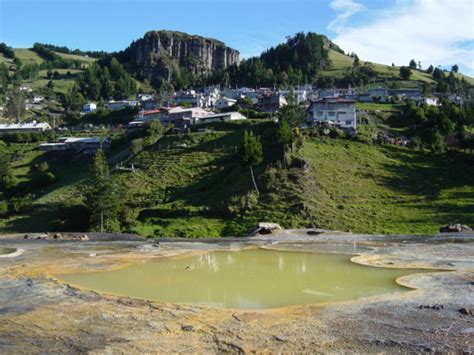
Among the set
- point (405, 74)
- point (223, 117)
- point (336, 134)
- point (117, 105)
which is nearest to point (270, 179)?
point (336, 134)

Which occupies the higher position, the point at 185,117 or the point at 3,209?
the point at 185,117

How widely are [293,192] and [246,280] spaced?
37012 millimetres

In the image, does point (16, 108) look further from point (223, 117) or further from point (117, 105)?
point (223, 117)

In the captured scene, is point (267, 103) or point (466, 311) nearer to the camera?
point (466, 311)

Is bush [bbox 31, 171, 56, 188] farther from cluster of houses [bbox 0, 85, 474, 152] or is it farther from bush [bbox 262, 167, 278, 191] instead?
bush [bbox 262, 167, 278, 191]

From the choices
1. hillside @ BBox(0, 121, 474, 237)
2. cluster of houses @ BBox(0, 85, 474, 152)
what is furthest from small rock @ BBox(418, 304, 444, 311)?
cluster of houses @ BBox(0, 85, 474, 152)

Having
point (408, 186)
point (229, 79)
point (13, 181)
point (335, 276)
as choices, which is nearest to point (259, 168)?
point (408, 186)

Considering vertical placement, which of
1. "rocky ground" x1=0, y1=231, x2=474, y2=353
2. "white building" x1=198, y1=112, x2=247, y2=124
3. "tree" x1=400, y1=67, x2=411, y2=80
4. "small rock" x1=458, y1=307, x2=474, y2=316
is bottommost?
"rocky ground" x1=0, y1=231, x2=474, y2=353

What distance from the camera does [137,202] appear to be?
72.4m

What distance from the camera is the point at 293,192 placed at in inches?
2608

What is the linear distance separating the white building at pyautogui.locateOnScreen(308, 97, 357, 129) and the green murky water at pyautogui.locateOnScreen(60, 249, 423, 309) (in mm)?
63615

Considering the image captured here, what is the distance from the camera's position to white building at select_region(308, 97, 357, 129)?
99.9m

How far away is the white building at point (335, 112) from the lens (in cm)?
9988

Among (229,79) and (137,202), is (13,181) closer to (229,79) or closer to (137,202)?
(137,202)
